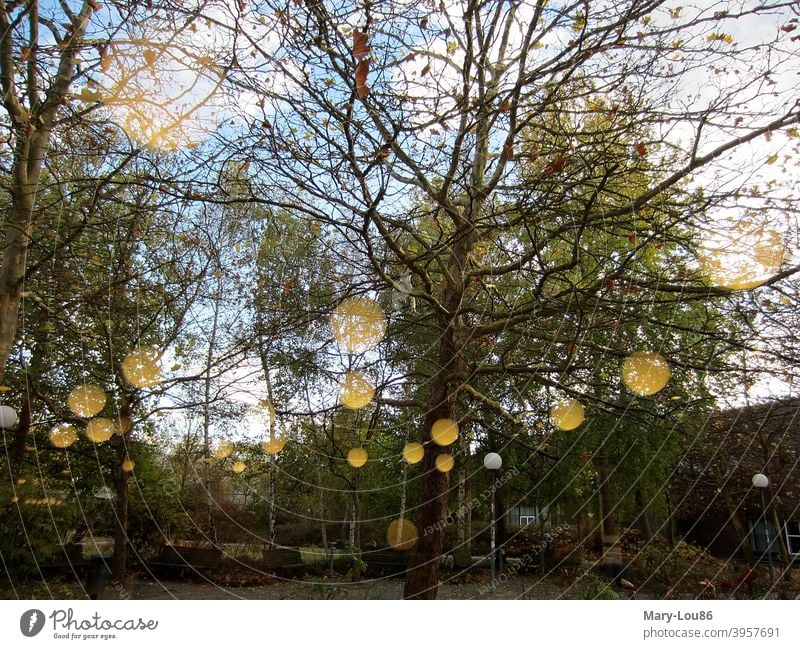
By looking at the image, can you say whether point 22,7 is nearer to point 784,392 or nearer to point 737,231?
point 737,231

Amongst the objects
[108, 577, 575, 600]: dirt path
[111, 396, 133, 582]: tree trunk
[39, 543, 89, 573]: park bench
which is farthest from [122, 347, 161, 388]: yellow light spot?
[39, 543, 89, 573]: park bench

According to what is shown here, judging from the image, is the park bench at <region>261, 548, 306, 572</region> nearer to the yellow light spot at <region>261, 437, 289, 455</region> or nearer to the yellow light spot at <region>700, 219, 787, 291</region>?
the yellow light spot at <region>261, 437, 289, 455</region>

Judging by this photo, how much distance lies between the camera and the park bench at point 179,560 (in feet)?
10.0

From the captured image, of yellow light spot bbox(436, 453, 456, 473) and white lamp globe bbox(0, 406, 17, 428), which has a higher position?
white lamp globe bbox(0, 406, 17, 428)

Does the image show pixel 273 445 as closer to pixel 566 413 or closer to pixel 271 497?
pixel 271 497

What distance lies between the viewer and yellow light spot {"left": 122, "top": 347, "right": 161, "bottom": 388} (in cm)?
242

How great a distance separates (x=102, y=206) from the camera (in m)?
2.39

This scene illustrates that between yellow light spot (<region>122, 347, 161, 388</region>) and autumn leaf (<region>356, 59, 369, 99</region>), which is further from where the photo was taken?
yellow light spot (<region>122, 347, 161, 388</region>)

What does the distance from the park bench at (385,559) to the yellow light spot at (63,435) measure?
3.83 meters

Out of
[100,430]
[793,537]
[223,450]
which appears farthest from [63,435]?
[793,537]

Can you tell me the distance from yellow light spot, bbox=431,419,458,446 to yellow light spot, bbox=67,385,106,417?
1.74 metres

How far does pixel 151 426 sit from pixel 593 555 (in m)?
5.76
